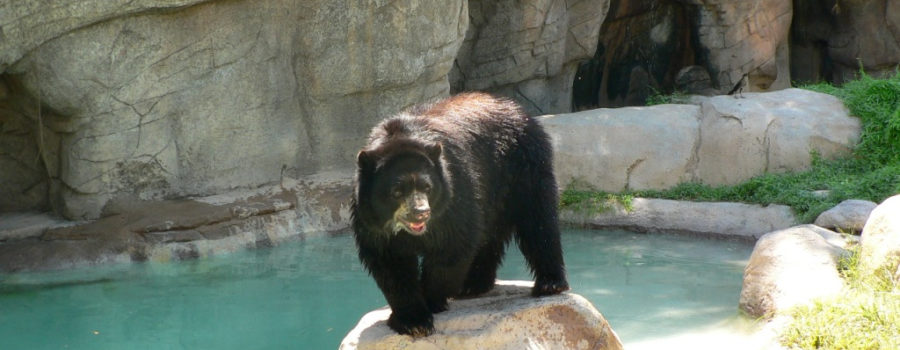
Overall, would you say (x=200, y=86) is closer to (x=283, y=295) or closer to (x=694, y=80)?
(x=283, y=295)

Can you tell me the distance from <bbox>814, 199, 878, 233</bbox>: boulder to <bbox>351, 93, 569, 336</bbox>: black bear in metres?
3.71

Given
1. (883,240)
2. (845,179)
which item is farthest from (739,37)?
(883,240)

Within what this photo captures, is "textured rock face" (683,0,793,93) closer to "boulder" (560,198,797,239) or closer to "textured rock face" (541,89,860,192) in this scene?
"textured rock face" (541,89,860,192)

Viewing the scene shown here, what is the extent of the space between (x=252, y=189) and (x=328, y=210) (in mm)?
794

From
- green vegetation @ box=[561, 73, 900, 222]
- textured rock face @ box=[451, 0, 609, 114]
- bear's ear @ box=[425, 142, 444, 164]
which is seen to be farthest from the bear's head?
textured rock face @ box=[451, 0, 609, 114]

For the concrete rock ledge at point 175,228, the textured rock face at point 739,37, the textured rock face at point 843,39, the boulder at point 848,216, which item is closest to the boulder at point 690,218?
the boulder at point 848,216

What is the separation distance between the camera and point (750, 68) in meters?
15.6

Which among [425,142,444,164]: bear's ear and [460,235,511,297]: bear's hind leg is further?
[460,235,511,297]: bear's hind leg

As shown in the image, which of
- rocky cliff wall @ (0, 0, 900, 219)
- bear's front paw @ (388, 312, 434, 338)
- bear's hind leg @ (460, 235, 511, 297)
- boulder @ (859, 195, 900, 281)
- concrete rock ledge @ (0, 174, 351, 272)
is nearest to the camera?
bear's front paw @ (388, 312, 434, 338)

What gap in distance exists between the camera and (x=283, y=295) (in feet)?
27.5

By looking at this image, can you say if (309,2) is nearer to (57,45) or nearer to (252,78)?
(252,78)

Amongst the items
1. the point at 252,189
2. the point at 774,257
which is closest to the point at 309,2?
the point at 252,189

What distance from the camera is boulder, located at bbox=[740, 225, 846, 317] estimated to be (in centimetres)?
666

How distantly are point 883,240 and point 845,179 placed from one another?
4032 mm
